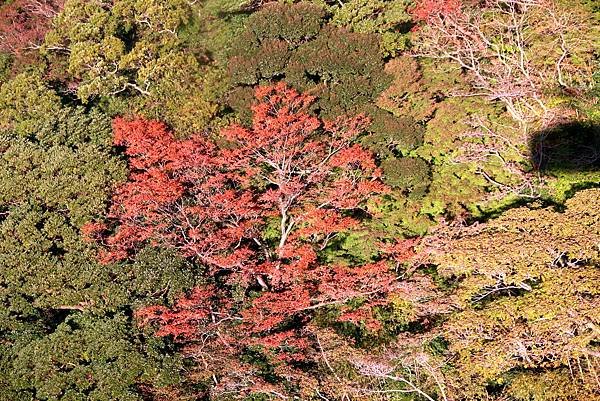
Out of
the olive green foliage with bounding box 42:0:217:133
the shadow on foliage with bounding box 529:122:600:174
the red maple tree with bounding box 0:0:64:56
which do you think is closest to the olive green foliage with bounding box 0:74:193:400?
the olive green foliage with bounding box 42:0:217:133

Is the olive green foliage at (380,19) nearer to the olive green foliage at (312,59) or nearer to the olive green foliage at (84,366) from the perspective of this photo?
the olive green foliage at (312,59)

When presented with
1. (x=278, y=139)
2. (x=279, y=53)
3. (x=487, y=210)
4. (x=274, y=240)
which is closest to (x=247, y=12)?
(x=279, y=53)

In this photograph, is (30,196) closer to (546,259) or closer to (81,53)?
(81,53)

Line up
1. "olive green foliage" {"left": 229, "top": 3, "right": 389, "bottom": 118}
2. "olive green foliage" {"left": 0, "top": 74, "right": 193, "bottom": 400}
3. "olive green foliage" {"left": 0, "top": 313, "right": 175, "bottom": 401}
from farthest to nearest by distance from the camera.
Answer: "olive green foliage" {"left": 229, "top": 3, "right": 389, "bottom": 118} → "olive green foliage" {"left": 0, "top": 74, "right": 193, "bottom": 400} → "olive green foliage" {"left": 0, "top": 313, "right": 175, "bottom": 401}

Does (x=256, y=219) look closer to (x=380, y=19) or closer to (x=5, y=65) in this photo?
(x=380, y=19)

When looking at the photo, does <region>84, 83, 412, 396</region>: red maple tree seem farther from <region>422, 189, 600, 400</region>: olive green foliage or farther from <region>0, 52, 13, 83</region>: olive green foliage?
<region>0, 52, 13, 83</region>: olive green foliage

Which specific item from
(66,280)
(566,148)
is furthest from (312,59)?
(66,280)
